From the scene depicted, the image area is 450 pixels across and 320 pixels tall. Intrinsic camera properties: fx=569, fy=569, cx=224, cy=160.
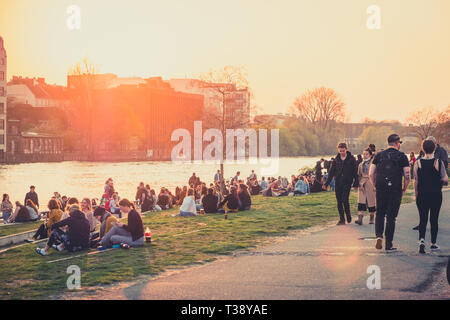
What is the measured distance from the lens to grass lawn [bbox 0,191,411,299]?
819 cm

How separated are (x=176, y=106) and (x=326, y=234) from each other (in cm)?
16140

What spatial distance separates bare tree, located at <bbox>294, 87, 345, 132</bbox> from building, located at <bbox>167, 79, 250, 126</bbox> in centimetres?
4439

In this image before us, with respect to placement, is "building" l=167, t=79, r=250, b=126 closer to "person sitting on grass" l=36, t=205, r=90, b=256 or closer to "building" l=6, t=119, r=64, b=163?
"person sitting on grass" l=36, t=205, r=90, b=256

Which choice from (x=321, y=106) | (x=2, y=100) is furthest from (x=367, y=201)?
(x=2, y=100)

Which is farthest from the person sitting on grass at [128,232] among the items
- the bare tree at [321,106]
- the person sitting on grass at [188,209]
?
the bare tree at [321,106]

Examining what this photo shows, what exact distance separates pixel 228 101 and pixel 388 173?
22.4m

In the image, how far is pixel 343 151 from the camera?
479 inches

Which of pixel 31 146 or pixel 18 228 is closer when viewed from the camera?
pixel 18 228

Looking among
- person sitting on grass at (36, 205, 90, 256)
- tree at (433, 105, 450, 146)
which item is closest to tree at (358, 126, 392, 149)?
tree at (433, 105, 450, 146)

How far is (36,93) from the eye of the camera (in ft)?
496

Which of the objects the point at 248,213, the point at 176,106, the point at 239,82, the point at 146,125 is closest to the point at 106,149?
the point at 146,125

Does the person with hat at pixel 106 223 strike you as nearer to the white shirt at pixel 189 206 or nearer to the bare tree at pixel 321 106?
the white shirt at pixel 189 206

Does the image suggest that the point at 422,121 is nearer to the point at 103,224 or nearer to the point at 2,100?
the point at 103,224

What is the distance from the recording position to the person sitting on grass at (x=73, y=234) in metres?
11.0
